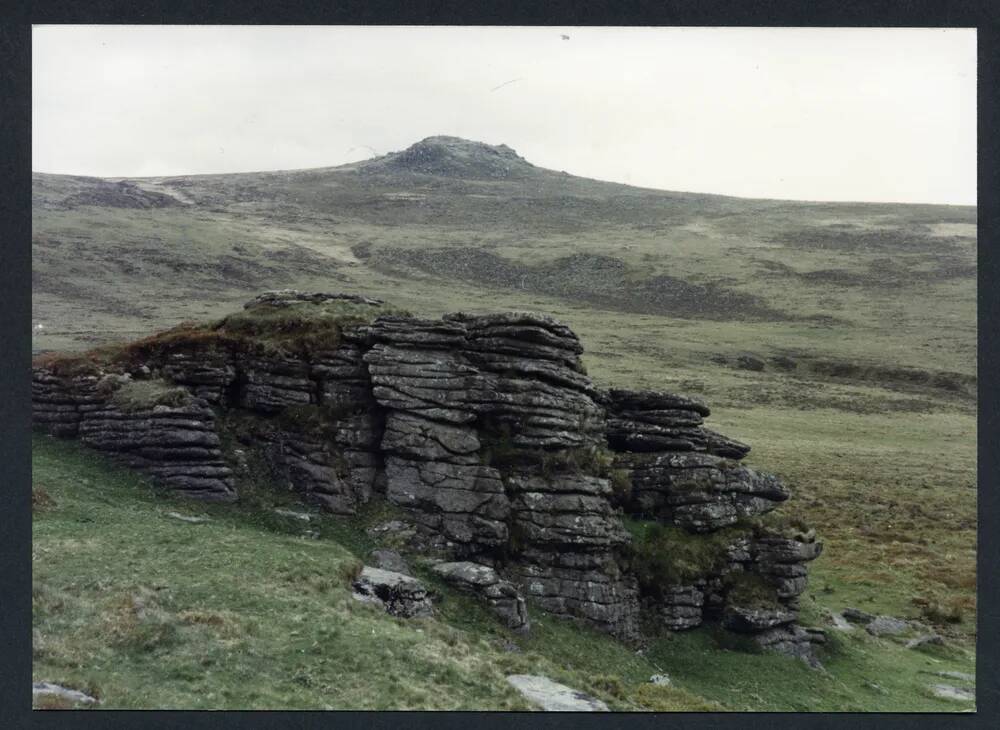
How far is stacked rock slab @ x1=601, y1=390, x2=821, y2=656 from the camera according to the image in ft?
90.9

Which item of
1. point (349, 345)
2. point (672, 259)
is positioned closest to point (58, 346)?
point (349, 345)

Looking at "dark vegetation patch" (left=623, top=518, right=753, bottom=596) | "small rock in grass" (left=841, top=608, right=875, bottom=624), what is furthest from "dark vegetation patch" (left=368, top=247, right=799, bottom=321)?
"dark vegetation patch" (left=623, top=518, right=753, bottom=596)

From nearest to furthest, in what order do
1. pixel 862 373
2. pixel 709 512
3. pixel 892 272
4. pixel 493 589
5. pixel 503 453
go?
pixel 493 589 < pixel 503 453 < pixel 709 512 < pixel 862 373 < pixel 892 272

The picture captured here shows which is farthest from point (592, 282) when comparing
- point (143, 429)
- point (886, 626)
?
point (143, 429)

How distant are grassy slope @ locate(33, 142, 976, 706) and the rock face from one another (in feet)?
33.9

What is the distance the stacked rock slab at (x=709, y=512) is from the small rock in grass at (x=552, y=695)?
870 centimetres

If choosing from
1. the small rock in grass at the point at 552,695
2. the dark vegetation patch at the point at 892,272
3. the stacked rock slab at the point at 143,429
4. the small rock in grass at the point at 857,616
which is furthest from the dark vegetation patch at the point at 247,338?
the dark vegetation patch at the point at 892,272

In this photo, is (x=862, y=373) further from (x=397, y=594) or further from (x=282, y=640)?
(x=282, y=640)

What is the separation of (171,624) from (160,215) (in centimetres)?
17382

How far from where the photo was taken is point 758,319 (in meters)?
134

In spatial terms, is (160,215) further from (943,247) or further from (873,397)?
(943,247)

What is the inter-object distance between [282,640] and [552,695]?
7077mm

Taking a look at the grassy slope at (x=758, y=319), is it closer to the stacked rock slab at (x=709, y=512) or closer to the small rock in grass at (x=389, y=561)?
the stacked rock slab at (x=709, y=512)

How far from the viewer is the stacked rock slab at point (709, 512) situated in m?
27.7
